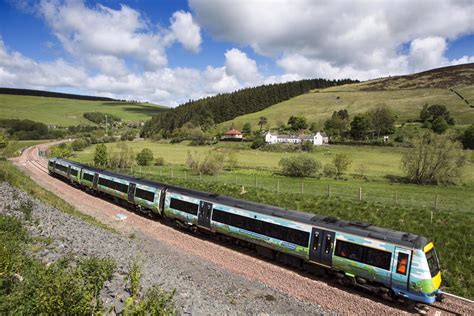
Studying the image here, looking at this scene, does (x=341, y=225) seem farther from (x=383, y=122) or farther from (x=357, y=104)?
(x=357, y=104)

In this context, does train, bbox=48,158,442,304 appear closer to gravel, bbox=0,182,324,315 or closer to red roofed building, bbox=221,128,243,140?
gravel, bbox=0,182,324,315

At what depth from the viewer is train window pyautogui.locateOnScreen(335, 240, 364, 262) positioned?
→ 13.9 metres

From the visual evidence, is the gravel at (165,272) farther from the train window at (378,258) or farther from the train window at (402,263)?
the train window at (402,263)

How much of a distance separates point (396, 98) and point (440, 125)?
49.2 metres

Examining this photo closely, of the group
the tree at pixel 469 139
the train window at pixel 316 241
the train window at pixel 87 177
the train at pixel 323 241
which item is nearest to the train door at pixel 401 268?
the train at pixel 323 241

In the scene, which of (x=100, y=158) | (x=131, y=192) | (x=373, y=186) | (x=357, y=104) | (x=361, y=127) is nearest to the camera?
(x=131, y=192)

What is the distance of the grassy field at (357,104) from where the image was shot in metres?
105

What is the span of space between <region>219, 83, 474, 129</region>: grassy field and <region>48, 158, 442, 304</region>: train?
9402 cm

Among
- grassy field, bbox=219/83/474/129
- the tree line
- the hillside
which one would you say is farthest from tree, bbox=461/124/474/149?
the tree line

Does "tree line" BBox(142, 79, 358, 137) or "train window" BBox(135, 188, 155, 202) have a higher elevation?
"tree line" BBox(142, 79, 358, 137)

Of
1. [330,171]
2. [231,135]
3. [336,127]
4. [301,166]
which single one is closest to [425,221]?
[301,166]

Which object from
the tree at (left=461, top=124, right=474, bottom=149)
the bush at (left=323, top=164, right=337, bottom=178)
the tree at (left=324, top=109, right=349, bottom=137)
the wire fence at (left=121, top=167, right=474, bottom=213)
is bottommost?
the wire fence at (left=121, top=167, right=474, bottom=213)

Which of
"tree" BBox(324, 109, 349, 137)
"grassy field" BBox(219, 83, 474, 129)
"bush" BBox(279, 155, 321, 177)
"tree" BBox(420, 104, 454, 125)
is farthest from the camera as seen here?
"grassy field" BBox(219, 83, 474, 129)

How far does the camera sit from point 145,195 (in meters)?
25.2
